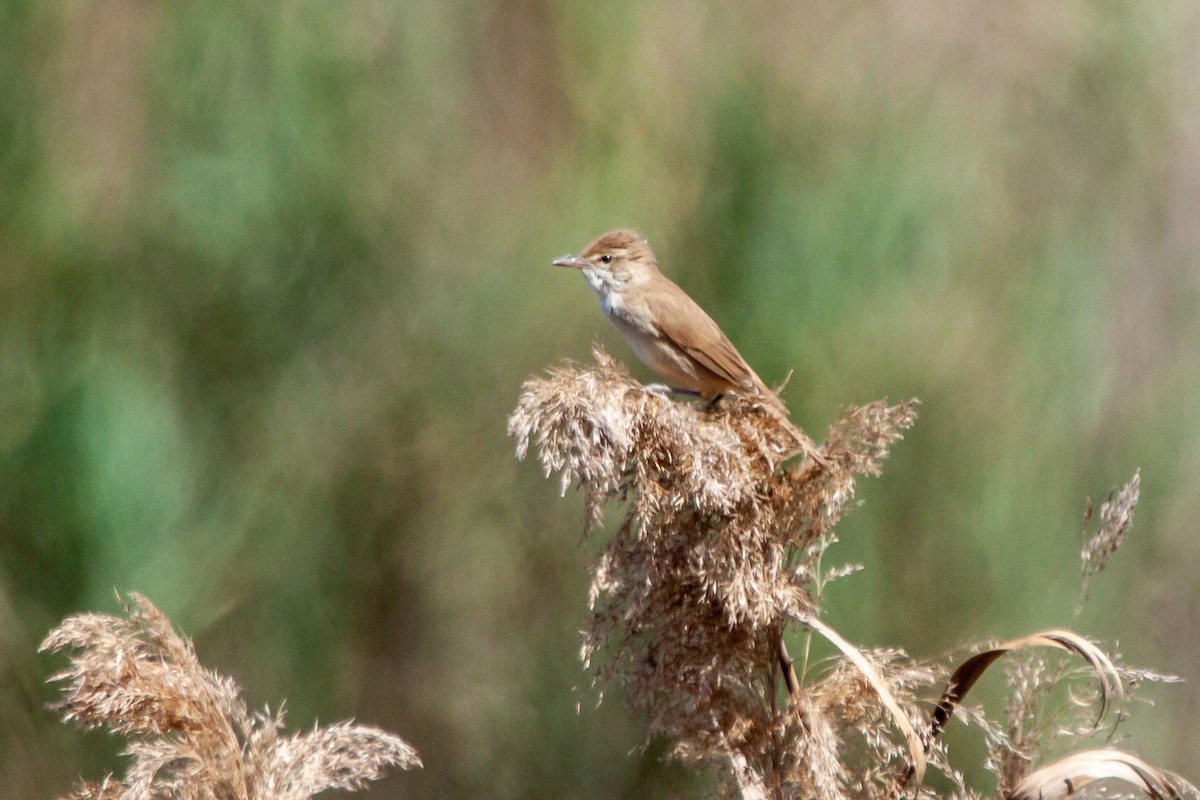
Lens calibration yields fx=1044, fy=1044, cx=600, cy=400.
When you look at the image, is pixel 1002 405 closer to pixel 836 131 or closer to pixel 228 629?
pixel 836 131

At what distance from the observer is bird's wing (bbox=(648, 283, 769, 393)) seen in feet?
6.45

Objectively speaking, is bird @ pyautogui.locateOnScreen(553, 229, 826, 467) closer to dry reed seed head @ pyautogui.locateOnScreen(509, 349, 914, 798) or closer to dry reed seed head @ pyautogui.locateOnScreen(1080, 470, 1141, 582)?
dry reed seed head @ pyautogui.locateOnScreen(509, 349, 914, 798)

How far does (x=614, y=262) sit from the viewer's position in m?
2.04

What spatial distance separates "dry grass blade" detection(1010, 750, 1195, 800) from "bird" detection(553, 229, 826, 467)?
32.3 inches

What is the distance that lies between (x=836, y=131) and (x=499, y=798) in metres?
1.46

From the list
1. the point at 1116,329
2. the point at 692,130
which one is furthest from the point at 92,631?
the point at 1116,329

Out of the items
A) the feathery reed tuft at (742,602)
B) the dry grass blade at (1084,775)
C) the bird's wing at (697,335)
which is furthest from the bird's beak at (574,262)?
the dry grass blade at (1084,775)

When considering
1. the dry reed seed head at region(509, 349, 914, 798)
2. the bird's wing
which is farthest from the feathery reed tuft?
the bird's wing

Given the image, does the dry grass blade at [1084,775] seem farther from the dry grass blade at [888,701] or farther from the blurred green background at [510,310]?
the blurred green background at [510,310]

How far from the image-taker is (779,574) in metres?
1.32

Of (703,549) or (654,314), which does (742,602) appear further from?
(654,314)

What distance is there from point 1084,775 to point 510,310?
50.1 inches

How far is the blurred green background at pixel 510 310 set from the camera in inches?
75.3

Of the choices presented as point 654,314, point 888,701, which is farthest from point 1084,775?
point 654,314
